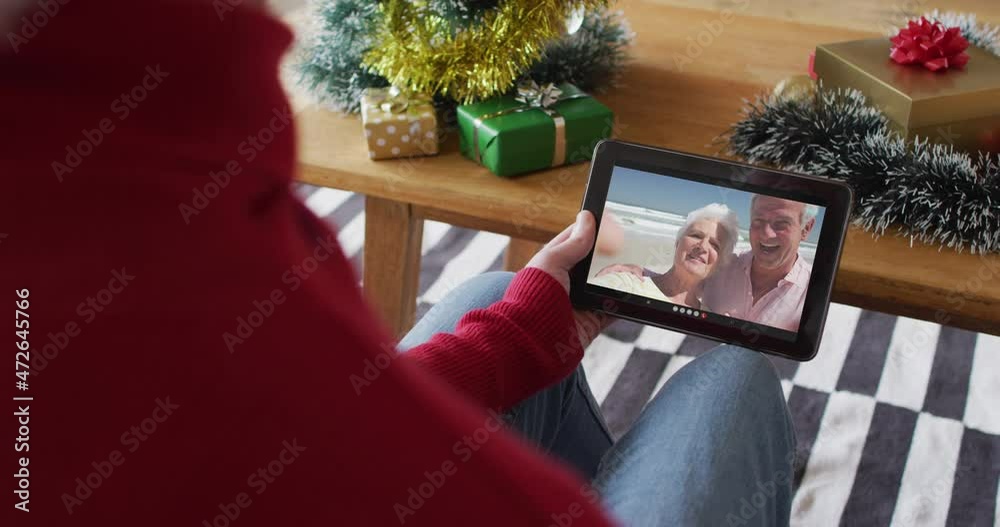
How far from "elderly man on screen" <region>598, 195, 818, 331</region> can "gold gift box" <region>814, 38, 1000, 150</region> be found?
23 centimetres

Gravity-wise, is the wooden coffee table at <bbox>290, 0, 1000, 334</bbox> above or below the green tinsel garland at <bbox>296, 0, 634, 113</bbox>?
below

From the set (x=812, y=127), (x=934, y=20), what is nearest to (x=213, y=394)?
(x=812, y=127)

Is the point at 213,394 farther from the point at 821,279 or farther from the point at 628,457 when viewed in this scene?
the point at 821,279

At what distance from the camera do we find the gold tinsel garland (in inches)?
41.3

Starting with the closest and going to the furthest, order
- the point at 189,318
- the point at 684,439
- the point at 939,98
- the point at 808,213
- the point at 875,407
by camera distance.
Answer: the point at 189,318 < the point at 684,439 < the point at 808,213 < the point at 939,98 < the point at 875,407

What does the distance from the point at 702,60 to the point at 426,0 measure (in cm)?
41

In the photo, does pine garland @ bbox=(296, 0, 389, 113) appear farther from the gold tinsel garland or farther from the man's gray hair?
the man's gray hair

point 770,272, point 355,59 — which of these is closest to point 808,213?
point 770,272

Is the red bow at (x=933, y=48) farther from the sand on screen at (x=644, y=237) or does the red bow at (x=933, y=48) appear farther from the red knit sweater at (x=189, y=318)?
the red knit sweater at (x=189, y=318)

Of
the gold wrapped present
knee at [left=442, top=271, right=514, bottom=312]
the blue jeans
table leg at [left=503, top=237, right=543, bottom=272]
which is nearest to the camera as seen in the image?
the blue jeans

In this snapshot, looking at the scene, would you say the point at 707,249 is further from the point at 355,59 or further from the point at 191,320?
the point at 191,320

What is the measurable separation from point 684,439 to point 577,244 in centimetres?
21

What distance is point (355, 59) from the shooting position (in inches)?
45.2

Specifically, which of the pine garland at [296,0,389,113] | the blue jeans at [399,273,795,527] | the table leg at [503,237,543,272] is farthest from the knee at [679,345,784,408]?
the table leg at [503,237,543,272]
